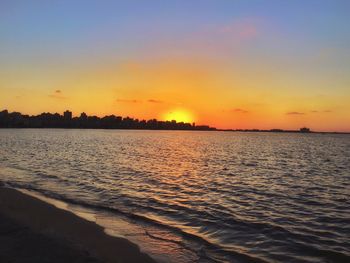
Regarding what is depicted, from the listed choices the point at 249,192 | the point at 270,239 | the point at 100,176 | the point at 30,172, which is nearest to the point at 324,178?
the point at 249,192

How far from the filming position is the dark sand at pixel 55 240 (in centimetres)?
1070

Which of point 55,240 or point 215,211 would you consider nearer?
point 55,240

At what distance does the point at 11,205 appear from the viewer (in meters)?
18.3

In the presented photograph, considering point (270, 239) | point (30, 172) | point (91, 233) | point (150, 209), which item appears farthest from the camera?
point (30, 172)

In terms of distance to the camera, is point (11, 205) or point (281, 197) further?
point (281, 197)

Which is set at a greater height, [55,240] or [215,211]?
[55,240]

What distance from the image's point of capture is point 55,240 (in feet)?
40.8

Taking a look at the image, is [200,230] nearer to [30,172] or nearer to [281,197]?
[281,197]

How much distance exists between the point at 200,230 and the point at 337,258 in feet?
17.5

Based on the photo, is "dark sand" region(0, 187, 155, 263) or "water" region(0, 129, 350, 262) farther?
"water" region(0, 129, 350, 262)

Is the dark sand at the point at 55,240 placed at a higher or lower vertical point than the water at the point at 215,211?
higher

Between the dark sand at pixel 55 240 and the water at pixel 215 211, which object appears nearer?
the dark sand at pixel 55 240

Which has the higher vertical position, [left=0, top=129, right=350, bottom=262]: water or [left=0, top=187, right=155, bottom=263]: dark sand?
[left=0, top=187, right=155, bottom=263]: dark sand

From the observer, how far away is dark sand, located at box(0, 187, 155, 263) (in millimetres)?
10703
